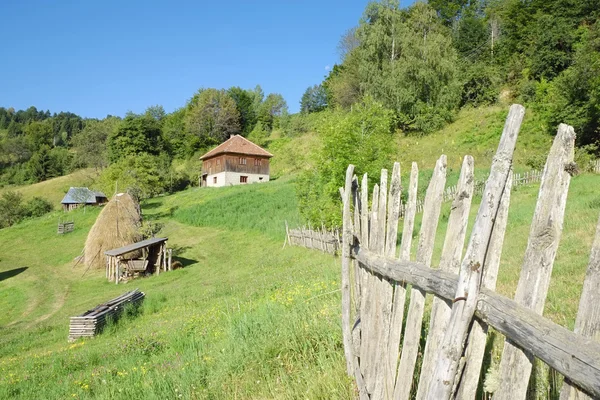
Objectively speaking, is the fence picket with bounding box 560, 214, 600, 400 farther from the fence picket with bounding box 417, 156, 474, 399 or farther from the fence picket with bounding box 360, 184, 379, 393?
the fence picket with bounding box 360, 184, 379, 393

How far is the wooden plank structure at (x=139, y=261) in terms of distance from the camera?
67.1 ft

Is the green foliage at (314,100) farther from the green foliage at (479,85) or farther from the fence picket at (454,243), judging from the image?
the fence picket at (454,243)

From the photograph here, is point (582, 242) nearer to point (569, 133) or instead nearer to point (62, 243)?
point (569, 133)

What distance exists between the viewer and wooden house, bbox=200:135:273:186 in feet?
168

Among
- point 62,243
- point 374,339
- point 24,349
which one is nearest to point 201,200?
point 62,243

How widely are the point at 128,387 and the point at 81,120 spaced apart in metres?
155

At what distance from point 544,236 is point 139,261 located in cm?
2173

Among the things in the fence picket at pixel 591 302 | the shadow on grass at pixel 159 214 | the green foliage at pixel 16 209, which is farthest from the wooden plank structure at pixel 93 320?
the green foliage at pixel 16 209

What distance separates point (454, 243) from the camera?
85.0 inches

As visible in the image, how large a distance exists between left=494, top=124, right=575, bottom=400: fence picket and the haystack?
25.9 m

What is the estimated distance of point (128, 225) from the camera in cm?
2586

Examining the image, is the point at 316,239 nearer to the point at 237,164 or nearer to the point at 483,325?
the point at 483,325

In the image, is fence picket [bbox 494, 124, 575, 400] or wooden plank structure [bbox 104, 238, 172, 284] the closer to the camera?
fence picket [bbox 494, 124, 575, 400]

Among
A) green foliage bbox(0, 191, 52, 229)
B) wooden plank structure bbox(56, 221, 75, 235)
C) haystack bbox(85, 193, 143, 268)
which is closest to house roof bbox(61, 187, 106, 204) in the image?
green foliage bbox(0, 191, 52, 229)
